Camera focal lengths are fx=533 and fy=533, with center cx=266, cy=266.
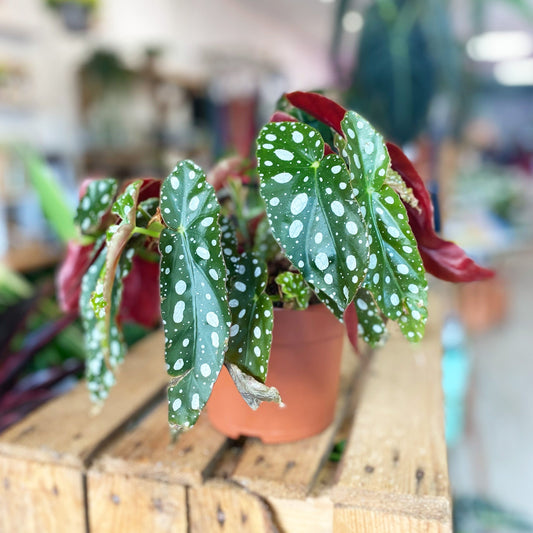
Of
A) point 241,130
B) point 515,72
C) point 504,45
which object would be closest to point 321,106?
point 241,130

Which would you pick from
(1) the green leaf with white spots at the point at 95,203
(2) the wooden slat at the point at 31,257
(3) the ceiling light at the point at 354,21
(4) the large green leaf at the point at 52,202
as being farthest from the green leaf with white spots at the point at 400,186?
(2) the wooden slat at the point at 31,257

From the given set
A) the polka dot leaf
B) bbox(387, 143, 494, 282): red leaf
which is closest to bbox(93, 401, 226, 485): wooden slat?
the polka dot leaf

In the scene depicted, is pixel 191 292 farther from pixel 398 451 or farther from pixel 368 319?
pixel 398 451

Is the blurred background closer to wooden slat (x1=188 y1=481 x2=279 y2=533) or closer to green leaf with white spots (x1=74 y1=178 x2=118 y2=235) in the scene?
green leaf with white spots (x1=74 y1=178 x2=118 y2=235)

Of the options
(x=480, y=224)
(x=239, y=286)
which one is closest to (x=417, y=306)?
(x=239, y=286)

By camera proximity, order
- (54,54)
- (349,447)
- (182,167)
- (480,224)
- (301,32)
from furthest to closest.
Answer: (301,32) → (54,54) → (480,224) → (349,447) → (182,167)

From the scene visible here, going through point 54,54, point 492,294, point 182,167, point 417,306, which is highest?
point 54,54

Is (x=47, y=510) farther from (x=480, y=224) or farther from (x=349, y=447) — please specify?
(x=480, y=224)
